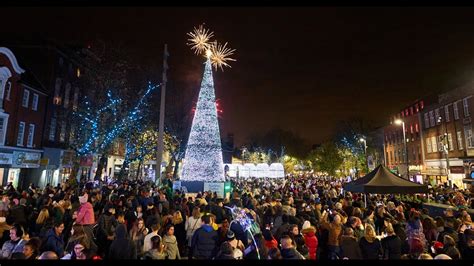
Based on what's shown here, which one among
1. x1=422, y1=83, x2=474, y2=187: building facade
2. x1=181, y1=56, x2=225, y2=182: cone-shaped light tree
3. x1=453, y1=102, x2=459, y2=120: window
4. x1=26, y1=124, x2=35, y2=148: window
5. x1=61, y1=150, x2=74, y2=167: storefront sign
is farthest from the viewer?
x1=61, y1=150, x2=74, y2=167: storefront sign

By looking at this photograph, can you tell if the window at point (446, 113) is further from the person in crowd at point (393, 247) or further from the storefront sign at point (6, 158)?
the storefront sign at point (6, 158)

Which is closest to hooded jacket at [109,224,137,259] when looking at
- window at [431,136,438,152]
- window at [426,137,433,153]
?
window at [431,136,438,152]

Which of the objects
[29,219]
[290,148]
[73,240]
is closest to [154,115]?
[29,219]

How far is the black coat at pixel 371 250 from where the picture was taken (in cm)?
656

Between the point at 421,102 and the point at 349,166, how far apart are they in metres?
18.3

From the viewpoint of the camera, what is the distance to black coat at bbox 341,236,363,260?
6.45 meters

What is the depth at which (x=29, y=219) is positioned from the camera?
9.82 metres

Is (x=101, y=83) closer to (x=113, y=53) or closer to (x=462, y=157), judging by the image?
(x=113, y=53)

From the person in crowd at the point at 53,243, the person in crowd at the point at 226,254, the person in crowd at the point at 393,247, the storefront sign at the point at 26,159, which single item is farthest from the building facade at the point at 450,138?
the storefront sign at the point at 26,159

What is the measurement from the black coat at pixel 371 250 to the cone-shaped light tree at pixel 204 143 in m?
14.2

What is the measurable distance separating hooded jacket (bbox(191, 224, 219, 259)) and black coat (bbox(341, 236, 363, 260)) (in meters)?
2.85

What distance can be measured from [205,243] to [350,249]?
10.6ft

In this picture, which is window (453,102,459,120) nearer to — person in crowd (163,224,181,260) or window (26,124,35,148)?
person in crowd (163,224,181,260)

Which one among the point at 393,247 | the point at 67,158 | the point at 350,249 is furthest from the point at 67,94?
the point at 393,247
